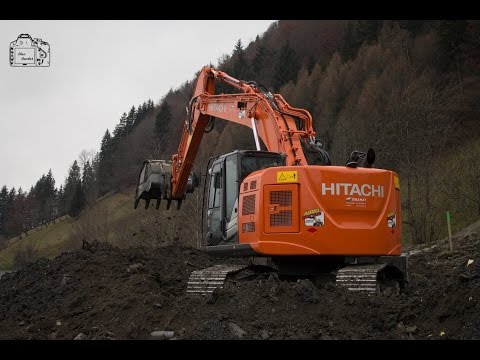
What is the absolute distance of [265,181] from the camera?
902 cm

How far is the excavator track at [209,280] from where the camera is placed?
384 inches

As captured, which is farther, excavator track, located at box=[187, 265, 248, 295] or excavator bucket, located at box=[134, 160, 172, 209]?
excavator bucket, located at box=[134, 160, 172, 209]

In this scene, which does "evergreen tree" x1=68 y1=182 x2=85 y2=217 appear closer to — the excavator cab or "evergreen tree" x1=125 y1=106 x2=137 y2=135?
"evergreen tree" x1=125 y1=106 x2=137 y2=135

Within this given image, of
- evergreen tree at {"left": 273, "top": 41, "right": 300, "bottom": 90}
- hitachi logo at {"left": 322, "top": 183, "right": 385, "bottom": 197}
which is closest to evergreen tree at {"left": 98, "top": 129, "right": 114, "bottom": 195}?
evergreen tree at {"left": 273, "top": 41, "right": 300, "bottom": 90}

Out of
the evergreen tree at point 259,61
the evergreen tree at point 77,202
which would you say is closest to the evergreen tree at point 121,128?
the evergreen tree at point 77,202

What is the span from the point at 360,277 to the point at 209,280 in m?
2.65

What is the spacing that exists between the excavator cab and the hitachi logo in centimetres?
145

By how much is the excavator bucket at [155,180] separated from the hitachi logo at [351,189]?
6100 mm

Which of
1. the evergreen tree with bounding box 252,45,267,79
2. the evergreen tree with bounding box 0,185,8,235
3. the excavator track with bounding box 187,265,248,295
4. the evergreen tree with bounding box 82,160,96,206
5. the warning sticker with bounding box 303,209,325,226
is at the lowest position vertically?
the evergreen tree with bounding box 0,185,8,235

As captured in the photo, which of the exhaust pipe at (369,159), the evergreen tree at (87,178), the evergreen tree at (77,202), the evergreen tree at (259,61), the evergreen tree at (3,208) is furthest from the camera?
the evergreen tree at (3,208)

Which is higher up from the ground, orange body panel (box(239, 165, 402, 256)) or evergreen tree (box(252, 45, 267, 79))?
evergreen tree (box(252, 45, 267, 79))

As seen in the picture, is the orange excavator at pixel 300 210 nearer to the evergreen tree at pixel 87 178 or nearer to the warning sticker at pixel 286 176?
the warning sticker at pixel 286 176

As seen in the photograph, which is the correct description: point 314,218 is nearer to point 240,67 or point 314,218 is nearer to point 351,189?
point 351,189

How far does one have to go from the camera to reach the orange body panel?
28.8ft
